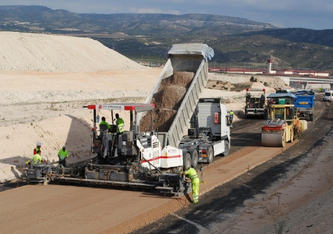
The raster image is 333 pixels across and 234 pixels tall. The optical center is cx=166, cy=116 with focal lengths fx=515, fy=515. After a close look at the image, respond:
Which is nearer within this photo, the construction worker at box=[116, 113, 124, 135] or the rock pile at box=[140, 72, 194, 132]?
the construction worker at box=[116, 113, 124, 135]

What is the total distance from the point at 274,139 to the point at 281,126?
2.53 ft

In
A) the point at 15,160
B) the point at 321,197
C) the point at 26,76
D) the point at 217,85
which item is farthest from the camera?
the point at 217,85

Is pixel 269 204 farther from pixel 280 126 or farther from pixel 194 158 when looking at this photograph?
pixel 280 126

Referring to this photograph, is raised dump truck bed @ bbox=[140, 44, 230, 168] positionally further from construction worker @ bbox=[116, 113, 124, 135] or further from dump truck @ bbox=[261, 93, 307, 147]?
dump truck @ bbox=[261, 93, 307, 147]

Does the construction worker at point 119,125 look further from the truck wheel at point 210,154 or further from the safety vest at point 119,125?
the truck wheel at point 210,154

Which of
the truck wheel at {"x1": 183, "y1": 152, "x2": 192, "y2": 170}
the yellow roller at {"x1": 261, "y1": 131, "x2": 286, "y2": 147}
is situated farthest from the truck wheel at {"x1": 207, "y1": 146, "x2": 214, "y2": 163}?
the yellow roller at {"x1": 261, "y1": 131, "x2": 286, "y2": 147}

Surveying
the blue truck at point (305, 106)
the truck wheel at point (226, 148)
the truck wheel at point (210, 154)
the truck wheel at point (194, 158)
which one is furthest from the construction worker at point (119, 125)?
the blue truck at point (305, 106)

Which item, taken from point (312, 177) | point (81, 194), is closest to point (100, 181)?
point (81, 194)

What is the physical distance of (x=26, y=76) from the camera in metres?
59.0

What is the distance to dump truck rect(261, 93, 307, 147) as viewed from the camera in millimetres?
26453

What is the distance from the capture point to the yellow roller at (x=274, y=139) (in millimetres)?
26344

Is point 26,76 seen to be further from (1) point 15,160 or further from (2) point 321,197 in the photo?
(2) point 321,197

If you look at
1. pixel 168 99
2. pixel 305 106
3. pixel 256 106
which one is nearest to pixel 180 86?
pixel 168 99

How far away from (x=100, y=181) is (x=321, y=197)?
22.9 feet
